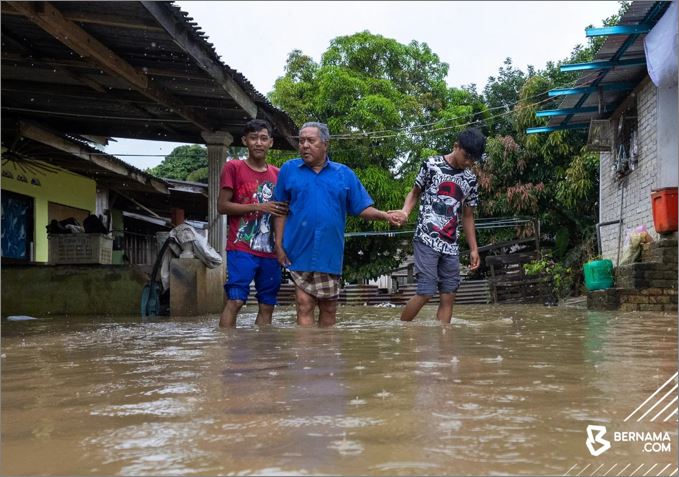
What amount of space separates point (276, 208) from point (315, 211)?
32cm

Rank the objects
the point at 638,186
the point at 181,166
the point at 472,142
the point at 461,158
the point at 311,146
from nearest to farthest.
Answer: the point at 311,146 → the point at 472,142 → the point at 461,158 → the point at 638,186 → the point at 181,166

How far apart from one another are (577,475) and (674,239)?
28.4 feet

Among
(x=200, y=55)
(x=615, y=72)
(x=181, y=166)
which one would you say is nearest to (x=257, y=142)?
(x=200, y=55)

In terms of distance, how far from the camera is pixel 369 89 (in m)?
24.4

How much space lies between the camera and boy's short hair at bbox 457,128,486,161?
224 inches

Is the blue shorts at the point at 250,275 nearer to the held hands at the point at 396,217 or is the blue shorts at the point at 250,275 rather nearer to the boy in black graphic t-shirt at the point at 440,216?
the held hands at the point at 396,217

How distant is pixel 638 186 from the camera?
12461mm

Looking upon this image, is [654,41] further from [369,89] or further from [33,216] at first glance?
[369,89]

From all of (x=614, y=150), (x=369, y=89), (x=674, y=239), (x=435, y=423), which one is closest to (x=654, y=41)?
(x=674, y=239)

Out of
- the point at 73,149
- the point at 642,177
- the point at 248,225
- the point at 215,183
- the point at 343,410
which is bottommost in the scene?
the point at 343,410

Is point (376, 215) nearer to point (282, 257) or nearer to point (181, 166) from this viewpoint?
point (282, 257)

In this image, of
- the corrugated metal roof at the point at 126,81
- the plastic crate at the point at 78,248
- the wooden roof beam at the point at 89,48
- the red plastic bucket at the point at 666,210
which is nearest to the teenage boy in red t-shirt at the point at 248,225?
the corrugated metal roof at the point at 126,81

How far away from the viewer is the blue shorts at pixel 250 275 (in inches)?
230

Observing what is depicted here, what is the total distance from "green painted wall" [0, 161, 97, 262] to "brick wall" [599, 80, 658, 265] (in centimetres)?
993
